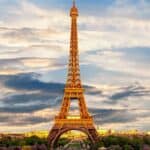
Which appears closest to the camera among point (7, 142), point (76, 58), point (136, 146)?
point (76, 58)

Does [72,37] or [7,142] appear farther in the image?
[7,142]

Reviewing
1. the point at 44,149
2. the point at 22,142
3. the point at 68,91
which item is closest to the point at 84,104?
the point at 68,91

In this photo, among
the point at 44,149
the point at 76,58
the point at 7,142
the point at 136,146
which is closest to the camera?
the point at 44,149

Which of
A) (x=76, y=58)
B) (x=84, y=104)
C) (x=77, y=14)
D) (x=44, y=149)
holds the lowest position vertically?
(x=44, y=149)

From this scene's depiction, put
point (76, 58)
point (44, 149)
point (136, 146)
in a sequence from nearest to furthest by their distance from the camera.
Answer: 1. point (44, 149)
2. point (76, 58)
3. point (136, 146)

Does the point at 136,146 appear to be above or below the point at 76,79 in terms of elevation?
below

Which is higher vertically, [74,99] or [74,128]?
[74,99]

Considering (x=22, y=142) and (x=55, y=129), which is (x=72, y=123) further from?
(x=22, y=142)

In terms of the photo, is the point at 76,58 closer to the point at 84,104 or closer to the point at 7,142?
the point at 84,104

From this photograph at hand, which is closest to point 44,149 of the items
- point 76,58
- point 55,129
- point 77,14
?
point 55,129
